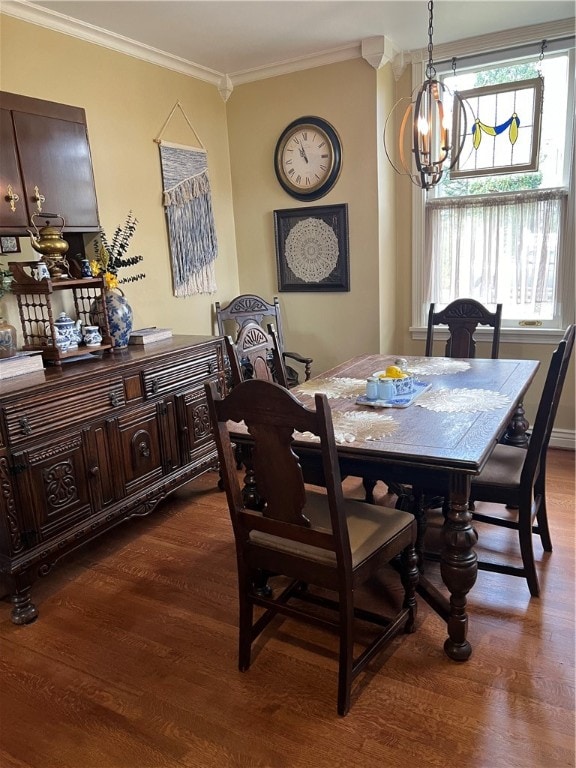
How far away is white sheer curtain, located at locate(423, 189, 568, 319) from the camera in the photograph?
11.7ft

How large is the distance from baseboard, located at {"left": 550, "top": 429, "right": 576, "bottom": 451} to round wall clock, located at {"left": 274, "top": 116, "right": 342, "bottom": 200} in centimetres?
231

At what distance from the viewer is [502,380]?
2518 mm

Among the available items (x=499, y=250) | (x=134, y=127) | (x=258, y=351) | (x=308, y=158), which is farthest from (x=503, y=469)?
(x=134, y=127)

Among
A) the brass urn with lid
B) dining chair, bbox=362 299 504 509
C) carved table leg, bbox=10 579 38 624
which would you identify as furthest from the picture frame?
carved table leg, bbox=10 579 38 624

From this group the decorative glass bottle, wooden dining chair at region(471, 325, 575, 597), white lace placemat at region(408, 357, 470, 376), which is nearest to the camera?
wooden dining chair at region(471, 325, 575, 597)

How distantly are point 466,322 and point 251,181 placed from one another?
77.2 inches

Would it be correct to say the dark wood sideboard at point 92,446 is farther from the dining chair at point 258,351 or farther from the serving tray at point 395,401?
the serving tray at point 395,401

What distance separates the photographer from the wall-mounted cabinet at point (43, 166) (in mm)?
2512

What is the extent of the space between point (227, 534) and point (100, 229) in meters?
1.76

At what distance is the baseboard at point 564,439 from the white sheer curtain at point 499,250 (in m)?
0.79

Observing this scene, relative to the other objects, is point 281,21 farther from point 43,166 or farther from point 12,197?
point 12,197

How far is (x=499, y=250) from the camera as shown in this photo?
373cm

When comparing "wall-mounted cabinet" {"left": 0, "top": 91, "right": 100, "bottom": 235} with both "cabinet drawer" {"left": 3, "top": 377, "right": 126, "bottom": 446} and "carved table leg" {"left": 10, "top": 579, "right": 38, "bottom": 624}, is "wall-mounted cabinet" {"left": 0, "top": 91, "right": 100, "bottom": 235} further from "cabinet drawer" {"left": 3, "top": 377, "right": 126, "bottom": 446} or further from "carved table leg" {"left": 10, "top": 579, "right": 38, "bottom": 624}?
"carved table leg" {"left": 10, "top": 579, "right": 38, "bottom": 624}

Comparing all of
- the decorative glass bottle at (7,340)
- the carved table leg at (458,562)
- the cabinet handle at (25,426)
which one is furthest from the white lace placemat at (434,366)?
the decorative glass bottle at (7,340)
